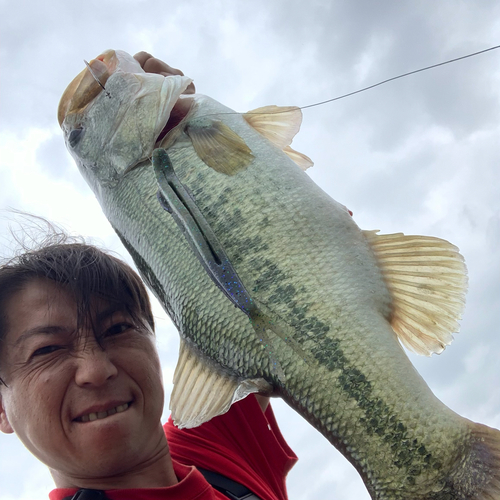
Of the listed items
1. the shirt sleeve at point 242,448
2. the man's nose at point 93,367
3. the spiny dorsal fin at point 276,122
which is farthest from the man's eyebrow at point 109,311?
the spiny dorsal fin at point 276,122

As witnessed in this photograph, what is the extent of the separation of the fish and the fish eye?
20.8 inches

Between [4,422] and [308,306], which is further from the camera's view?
[4,422]

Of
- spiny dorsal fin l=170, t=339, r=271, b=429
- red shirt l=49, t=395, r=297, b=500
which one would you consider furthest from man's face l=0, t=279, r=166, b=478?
red shirt l=49, t=395, r=297, b=500

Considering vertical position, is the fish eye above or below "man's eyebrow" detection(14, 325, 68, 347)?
above

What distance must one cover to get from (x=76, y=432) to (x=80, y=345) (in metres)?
0.29

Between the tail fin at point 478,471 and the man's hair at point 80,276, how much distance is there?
1.22 m

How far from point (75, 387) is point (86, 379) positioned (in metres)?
0.07

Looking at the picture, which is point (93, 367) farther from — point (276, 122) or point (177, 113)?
point (276, 122)

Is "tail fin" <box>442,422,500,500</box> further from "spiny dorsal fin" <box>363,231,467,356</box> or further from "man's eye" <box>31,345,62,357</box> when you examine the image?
"man's eye" <box>31,345,62,357</box>

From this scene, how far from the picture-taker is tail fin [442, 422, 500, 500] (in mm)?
1286

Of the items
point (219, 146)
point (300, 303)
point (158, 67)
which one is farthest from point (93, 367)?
point (158, 67)

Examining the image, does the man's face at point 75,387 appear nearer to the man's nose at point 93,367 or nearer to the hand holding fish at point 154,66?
the man's nose at point 93,367

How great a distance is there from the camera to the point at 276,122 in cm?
221

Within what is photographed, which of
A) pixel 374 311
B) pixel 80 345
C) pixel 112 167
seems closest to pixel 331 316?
pixel 374 311
